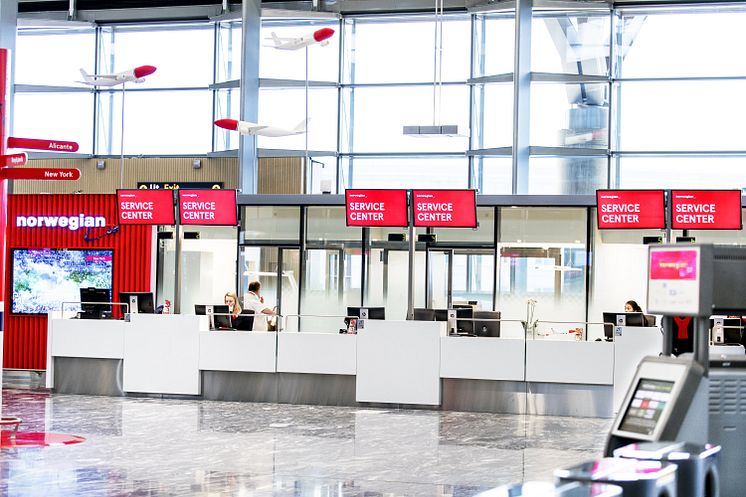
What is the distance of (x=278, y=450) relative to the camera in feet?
31.3

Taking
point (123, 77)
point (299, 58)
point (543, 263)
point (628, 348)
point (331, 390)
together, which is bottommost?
point (331, 390)

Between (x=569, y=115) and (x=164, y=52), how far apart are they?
7739mm

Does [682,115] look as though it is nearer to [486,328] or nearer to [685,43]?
[685,43]

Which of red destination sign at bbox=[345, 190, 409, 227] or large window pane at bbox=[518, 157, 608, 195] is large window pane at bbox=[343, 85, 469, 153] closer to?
large window pane at bbox=[518, 157, 608, 195]

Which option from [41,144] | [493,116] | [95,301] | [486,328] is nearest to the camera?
[41,144]

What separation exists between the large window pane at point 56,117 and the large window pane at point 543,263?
357 inches

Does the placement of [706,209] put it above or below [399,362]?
above

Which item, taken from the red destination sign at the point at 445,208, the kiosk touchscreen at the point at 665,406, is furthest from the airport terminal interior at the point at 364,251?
the red destination sign at the point at 445,208

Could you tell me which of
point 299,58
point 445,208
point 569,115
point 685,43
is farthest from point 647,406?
point 299,58

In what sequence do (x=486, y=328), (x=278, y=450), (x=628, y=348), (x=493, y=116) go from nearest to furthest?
(x=278, y=450), (x=628, y=348), (x=486, y=328), (x=493, y=116)

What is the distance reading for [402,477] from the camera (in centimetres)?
822

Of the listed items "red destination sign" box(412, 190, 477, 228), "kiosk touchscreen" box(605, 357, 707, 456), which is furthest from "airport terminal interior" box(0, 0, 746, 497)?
"red destination sign" box(412, 190, 477, 228)

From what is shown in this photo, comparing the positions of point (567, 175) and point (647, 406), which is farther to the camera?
point (567, 175)

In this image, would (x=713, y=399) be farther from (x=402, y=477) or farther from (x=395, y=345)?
(x=395, y=345)
